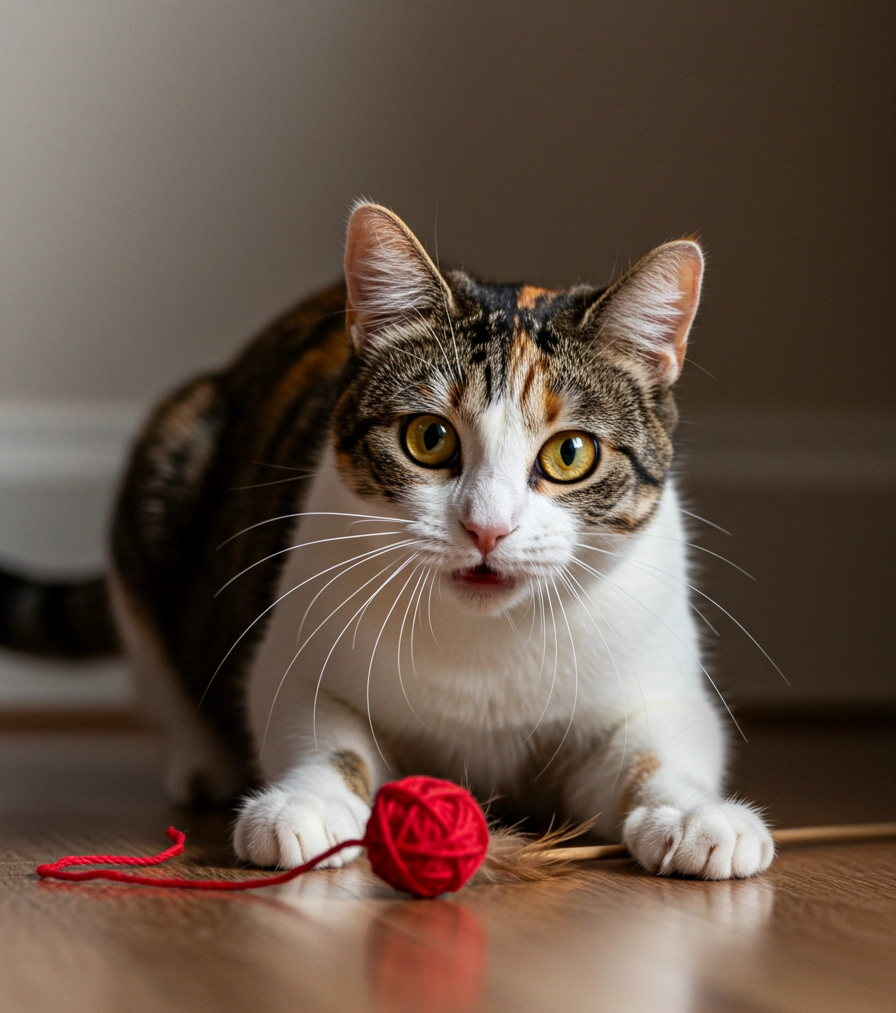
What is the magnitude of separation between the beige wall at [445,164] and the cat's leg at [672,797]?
4.60ft

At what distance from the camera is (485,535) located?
3.49ft

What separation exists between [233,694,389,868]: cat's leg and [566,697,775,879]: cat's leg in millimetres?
252

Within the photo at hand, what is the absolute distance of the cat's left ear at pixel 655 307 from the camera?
121cm

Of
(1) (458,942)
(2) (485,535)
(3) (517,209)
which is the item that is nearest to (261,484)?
(2) (485,535)

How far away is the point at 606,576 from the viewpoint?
123cm

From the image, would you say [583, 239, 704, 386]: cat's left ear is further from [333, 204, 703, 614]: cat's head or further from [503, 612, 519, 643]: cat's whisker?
[503, 612, 519, 643]: cat's whisker

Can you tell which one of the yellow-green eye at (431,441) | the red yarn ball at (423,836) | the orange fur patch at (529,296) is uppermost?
the orange fur patch at (529,296)

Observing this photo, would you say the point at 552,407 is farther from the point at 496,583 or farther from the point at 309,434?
the point at 309,434

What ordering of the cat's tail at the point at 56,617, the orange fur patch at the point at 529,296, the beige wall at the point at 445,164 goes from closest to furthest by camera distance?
the orange fur patch at the point at 529,296 < the cat's tail at the point at 56,617 < the beige wall at the point at 445,164

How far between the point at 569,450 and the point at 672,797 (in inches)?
14.4

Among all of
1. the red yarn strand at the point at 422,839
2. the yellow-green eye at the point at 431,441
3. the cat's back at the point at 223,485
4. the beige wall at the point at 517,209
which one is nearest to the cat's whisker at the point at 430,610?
the yellow-green eye at the point at 431,441

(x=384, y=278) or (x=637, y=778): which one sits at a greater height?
(x=384, y=278)

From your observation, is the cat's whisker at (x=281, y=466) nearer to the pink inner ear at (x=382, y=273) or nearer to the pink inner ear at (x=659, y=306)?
the pink inner ear at (x=382, y=273)

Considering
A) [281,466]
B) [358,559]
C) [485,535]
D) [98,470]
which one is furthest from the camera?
[98,470]
